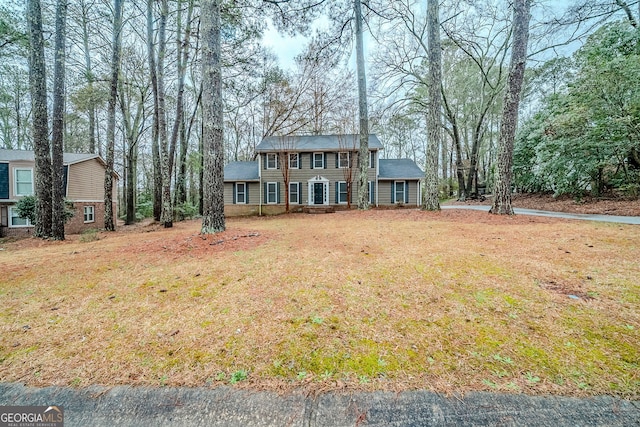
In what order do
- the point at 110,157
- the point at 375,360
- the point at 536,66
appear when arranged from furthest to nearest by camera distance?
the point at 536,66, the point at 110,157, the point at 375,360

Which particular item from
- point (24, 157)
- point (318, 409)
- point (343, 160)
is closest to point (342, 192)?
point (343, 160)

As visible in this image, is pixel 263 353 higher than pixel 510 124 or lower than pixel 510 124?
lower

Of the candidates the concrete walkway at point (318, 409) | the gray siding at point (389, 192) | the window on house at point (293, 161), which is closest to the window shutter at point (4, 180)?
the window on house at point (293, 161)

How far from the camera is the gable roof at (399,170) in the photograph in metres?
17.2

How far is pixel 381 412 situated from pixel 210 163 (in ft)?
19.2

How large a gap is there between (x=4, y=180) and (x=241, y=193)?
11814 mm

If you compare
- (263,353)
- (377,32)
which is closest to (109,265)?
(263,353)

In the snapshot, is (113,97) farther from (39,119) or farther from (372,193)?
(372,193)

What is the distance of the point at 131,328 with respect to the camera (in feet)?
7.47

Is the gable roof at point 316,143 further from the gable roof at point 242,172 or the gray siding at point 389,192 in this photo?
the gray siding at point 389,192

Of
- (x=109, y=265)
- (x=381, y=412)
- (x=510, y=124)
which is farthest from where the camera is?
(x=510, y=124)

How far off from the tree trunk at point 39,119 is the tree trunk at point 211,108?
17.3 ft

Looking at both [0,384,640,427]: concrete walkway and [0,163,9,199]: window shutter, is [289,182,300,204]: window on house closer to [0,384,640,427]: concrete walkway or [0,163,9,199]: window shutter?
[0,163,9,199]: window shutter

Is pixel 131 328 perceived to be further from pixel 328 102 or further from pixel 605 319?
pixel 328 102
